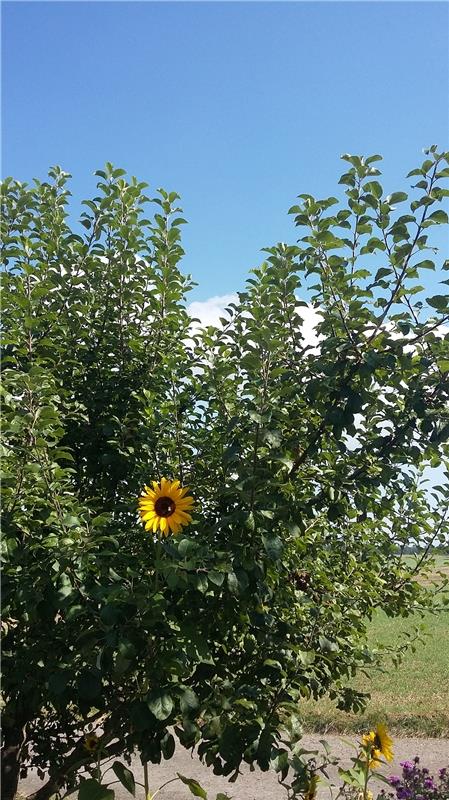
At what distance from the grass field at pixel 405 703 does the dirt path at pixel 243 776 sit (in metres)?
0.40

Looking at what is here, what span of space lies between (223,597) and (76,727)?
1131mm

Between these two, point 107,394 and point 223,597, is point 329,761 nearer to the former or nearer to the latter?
point 223,597

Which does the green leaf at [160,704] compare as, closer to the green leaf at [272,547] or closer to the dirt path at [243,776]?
the green leaf at [272,547]

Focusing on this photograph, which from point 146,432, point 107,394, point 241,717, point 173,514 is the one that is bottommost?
point 241,717

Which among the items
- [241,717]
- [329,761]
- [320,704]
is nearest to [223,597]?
[241,717]

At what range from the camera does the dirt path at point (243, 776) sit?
4398 millimetres

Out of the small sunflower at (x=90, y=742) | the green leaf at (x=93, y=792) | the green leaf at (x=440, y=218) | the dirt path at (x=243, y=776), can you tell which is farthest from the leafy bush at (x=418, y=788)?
the green leaf at (x=440, y=218)

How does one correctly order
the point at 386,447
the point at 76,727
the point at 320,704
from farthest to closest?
the point at 320,704 → the point at 76,727 → the point at 386,447

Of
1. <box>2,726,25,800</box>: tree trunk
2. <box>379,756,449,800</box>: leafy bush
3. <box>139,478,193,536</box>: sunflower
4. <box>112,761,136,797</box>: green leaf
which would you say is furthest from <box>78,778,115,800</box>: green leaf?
<box>379,756,449,800</box>: leafy bush

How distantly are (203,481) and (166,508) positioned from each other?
49 centimetres

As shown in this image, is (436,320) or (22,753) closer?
(436,320)

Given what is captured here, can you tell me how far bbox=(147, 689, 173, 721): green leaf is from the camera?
74.4 inches

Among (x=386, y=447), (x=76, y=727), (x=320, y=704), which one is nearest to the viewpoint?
(x=386, y=447)

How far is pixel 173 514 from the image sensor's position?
6.95ft
